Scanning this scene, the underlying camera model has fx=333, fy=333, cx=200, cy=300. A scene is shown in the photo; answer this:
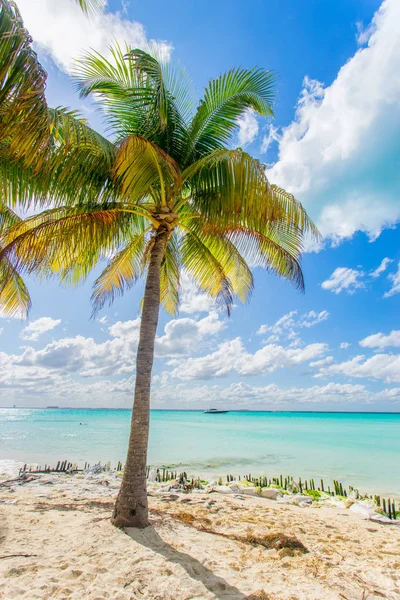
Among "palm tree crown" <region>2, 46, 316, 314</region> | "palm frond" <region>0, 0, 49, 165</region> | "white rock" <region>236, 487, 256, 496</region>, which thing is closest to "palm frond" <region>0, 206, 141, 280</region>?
"palm tree crown" <region>2, 46, 316, 314</region>

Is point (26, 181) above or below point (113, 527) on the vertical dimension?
above

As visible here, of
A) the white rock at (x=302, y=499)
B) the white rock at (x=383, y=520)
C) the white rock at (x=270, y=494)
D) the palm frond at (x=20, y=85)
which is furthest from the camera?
the white rock at (x=270, y=494)

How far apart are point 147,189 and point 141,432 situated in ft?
14.2

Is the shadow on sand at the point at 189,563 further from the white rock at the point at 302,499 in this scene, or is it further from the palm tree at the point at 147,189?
the white rock at the point at 302,499

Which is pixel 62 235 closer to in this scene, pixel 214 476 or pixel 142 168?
pixel 142 168

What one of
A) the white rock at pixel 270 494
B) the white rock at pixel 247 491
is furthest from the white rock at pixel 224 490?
the white rock at pixel 270 494

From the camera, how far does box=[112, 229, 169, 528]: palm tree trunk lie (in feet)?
17.3

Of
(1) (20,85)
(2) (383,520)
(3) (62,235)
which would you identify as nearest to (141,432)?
(3) (62,235)

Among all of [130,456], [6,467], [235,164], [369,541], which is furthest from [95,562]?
[6,467]

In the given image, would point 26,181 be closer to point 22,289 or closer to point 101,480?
point 22,289

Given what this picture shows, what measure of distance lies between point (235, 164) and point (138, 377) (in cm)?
391

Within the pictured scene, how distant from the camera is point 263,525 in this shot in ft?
19.8

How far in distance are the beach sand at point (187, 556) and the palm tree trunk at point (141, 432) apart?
9.7 inches

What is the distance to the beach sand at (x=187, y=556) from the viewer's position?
364 cm
